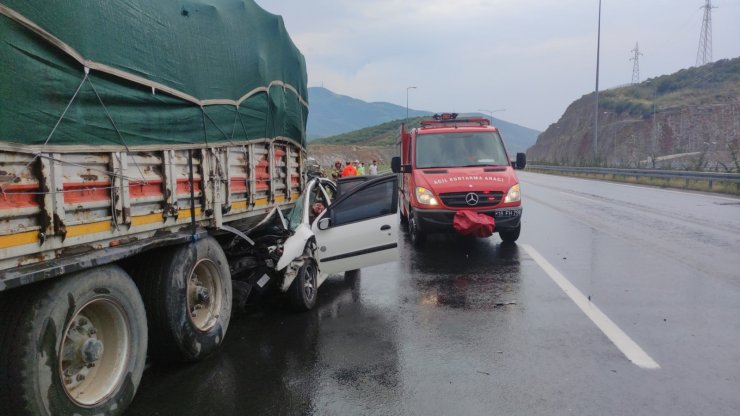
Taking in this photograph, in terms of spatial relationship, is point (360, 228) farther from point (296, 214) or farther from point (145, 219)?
point (145, 219)

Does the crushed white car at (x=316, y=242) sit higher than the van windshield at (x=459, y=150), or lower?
lower

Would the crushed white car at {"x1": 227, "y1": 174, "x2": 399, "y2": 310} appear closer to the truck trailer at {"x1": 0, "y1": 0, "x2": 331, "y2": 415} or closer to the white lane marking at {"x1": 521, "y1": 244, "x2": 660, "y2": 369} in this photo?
the truck trailer at {"x1": 0, "y1": 0, "x2": 331, "y2": 415}

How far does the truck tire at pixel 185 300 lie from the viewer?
422cm

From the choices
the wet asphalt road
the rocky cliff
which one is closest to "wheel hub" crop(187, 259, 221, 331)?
the wet asphalt road

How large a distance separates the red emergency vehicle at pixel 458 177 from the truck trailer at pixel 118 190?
4094 millimetres

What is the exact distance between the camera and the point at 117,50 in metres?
3.69

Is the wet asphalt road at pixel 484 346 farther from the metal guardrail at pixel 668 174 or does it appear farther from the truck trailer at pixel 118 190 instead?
the metal guardrail at pixel 668 174

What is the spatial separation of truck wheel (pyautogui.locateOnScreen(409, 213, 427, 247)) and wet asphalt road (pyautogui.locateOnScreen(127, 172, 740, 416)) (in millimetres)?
986

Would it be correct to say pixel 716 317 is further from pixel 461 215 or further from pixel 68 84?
pixel 68 84

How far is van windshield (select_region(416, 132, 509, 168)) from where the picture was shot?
34.7 ft

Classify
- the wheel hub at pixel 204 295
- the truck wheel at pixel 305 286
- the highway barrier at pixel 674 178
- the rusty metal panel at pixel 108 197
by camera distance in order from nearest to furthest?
the rusty metal panel at pixel 108 197, the wheel hub at pixel 204 295, the truck wheel at pixel 305 286, the highway barrier at pixel 674 178

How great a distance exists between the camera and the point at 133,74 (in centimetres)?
386

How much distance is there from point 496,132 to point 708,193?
1516cm

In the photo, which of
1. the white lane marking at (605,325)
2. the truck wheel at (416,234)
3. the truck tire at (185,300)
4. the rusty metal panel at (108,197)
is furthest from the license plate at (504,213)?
the truck tire at (185,300)
